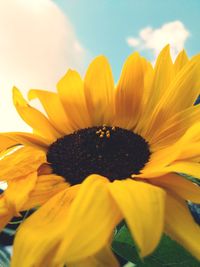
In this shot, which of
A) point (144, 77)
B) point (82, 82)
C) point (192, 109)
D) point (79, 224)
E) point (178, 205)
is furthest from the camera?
point (82, 82)

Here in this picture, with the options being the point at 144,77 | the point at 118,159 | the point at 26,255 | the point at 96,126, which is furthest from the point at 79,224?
the point at 96,126

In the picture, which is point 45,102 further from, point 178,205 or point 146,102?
point 178,205

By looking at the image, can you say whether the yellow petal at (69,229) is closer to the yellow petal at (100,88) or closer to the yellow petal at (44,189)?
the yellow petal at (44,189)

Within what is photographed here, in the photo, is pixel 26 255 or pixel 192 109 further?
pixel 192 109

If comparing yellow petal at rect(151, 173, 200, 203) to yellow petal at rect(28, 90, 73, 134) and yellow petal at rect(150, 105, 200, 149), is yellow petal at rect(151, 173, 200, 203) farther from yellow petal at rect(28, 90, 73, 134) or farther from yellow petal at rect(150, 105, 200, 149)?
yellow petal at rect(28, 90, 73, 134)

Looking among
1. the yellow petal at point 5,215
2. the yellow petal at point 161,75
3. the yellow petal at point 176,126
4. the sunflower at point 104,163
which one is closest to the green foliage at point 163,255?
the sunflower at point 104,163
